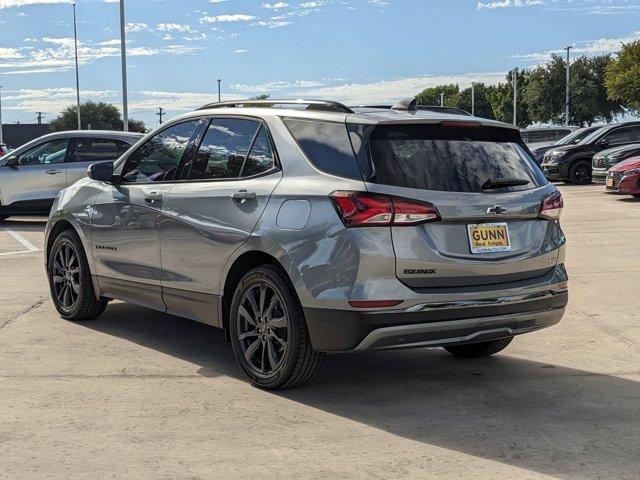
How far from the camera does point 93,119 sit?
102 m

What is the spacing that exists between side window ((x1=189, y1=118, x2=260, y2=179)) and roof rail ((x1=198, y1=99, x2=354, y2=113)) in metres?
0.17

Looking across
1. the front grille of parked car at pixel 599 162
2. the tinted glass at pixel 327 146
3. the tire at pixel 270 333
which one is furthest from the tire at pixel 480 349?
the front grille of parked car at pixel 599 162

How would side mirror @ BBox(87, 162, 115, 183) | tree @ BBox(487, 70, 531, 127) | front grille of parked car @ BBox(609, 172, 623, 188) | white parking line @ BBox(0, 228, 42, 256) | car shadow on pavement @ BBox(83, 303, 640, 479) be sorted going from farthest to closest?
tree @ BBox(487, 70, 531, 127)
front grille of parked car @ BBox(609, 172, 623, 188)
white parking line @ BBox(0, 228, 42, 256)
side mirror @ BBox(87, 162, 115, 183)
car shadow on pavement @ BBox(83, 303, 640, 479)

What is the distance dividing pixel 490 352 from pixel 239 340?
191 cm

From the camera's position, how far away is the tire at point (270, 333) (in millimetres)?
4859

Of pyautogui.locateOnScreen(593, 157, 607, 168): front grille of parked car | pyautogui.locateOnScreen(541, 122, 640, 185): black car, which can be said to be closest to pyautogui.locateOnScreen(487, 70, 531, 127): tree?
pyautogui.locateOnScreen(541, 122, 640, 185): black car

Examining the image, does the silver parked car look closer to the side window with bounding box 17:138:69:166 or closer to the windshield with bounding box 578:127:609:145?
the side window with bounding box 17:138:69:166

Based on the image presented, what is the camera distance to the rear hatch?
4.61 meters

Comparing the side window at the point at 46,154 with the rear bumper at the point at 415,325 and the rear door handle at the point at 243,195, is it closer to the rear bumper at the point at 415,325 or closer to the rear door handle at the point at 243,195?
the rear door handle at the point at 243,195

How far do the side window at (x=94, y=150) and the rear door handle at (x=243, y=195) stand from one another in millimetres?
10568

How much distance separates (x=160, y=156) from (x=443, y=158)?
2.41 meters

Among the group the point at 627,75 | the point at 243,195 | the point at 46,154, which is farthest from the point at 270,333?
the point at 627,75

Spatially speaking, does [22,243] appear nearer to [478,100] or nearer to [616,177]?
[616,177]

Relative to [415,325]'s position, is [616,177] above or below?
above
